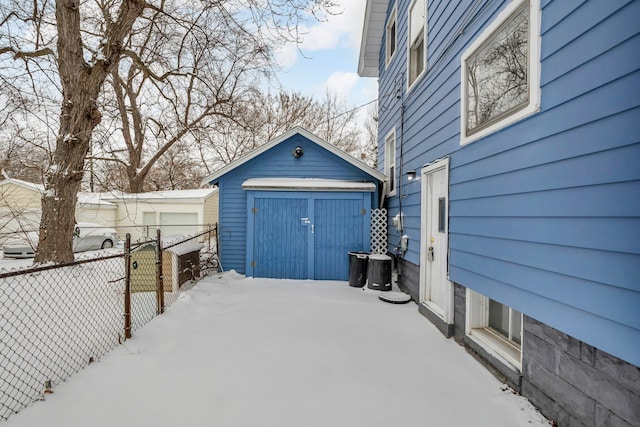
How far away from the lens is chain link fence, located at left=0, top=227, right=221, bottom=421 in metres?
2.68

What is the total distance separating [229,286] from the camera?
263 inches

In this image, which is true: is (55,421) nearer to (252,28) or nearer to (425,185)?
(425,185)

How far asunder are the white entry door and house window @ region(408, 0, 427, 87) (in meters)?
2.09

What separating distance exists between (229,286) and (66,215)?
391 centimetres

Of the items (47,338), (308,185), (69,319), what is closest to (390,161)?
(308,185)

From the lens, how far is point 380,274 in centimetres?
641

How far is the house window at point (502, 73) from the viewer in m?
2.54

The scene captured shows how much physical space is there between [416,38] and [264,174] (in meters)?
4.61

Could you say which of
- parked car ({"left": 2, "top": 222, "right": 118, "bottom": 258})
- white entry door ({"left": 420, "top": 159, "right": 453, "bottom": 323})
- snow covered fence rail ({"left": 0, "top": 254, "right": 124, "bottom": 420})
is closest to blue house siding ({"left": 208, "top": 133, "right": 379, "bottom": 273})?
white entry door ({"left": 420, "top": 159, "right": 453, "bottom": 323})

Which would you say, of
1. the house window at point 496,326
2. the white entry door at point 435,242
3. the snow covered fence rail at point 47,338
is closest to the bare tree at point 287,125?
the white entry door at point 435,242

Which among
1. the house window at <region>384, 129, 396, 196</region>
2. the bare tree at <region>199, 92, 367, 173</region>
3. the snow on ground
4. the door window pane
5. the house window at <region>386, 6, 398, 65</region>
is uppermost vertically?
the bare tree at <region>199, 92, 367, 173</region>

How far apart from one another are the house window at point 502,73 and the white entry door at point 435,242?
83cm

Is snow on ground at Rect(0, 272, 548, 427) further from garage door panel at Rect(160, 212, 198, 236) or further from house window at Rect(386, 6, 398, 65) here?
garage door panel at Rect(160, 212, 198, 236)

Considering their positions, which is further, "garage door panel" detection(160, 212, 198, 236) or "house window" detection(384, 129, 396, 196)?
"garage door panel" detection(160, 212, 198, 236)
